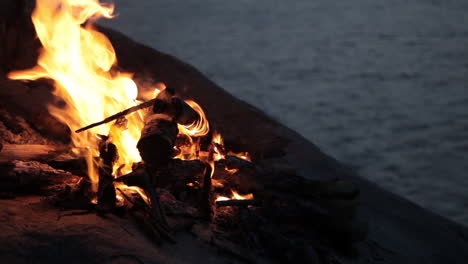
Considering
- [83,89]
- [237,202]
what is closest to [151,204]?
[237,202]

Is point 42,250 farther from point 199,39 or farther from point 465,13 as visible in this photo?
point 465,13

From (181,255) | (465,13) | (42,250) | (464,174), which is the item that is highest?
(465,13)

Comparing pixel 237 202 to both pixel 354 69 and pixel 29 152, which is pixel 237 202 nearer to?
pixel 29 152

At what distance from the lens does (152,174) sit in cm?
271

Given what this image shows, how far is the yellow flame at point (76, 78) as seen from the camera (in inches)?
121

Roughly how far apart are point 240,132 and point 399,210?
1.56 metres

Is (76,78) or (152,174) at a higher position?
(76,78)

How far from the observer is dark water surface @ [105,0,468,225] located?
6129 mm

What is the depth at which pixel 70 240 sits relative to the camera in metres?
2.09

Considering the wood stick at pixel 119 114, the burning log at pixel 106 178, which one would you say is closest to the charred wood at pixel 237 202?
the burning log at pixel 106 178

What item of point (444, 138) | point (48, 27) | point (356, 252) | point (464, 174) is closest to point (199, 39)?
point (444, 138)

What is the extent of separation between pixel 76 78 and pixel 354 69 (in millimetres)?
6834

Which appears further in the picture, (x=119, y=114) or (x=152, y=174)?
(x=119, y=114)

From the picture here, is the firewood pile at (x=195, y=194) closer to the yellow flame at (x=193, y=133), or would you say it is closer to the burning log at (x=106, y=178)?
the burning log at (x=106, y=178)
